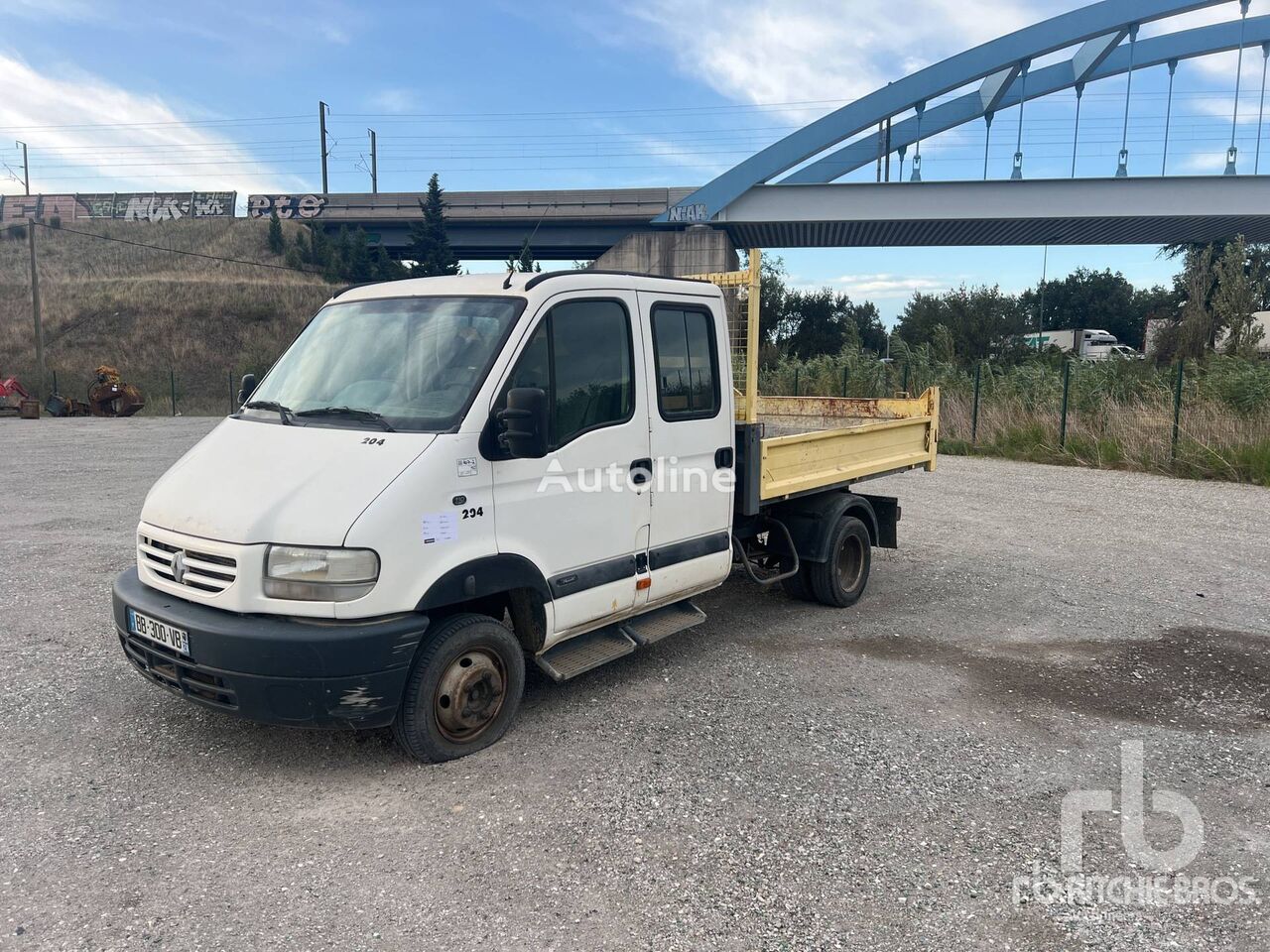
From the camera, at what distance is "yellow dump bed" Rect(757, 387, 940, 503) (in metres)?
6.25

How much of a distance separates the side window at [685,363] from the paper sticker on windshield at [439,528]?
160cm

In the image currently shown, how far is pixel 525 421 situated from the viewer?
13.4 feet

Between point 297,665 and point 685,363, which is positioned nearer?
point 297,665

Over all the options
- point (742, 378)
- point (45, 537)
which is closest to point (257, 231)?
point (45, 537)

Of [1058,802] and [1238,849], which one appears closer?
[1238,849]

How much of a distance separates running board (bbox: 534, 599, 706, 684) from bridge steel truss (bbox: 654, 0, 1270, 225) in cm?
3166

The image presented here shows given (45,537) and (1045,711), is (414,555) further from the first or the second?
(45,537)

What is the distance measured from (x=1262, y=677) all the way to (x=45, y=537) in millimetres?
10865

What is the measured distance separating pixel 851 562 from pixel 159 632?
5.18 meters

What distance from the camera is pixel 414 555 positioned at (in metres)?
3.90

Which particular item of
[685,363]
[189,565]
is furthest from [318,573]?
[685,363]

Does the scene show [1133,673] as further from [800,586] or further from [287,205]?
[287,205]

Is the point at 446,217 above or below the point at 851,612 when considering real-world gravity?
above

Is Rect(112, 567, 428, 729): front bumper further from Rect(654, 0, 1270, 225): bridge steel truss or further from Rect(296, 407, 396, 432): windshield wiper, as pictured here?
Rect(654, 0, 1270, 225): bridge steel truss
